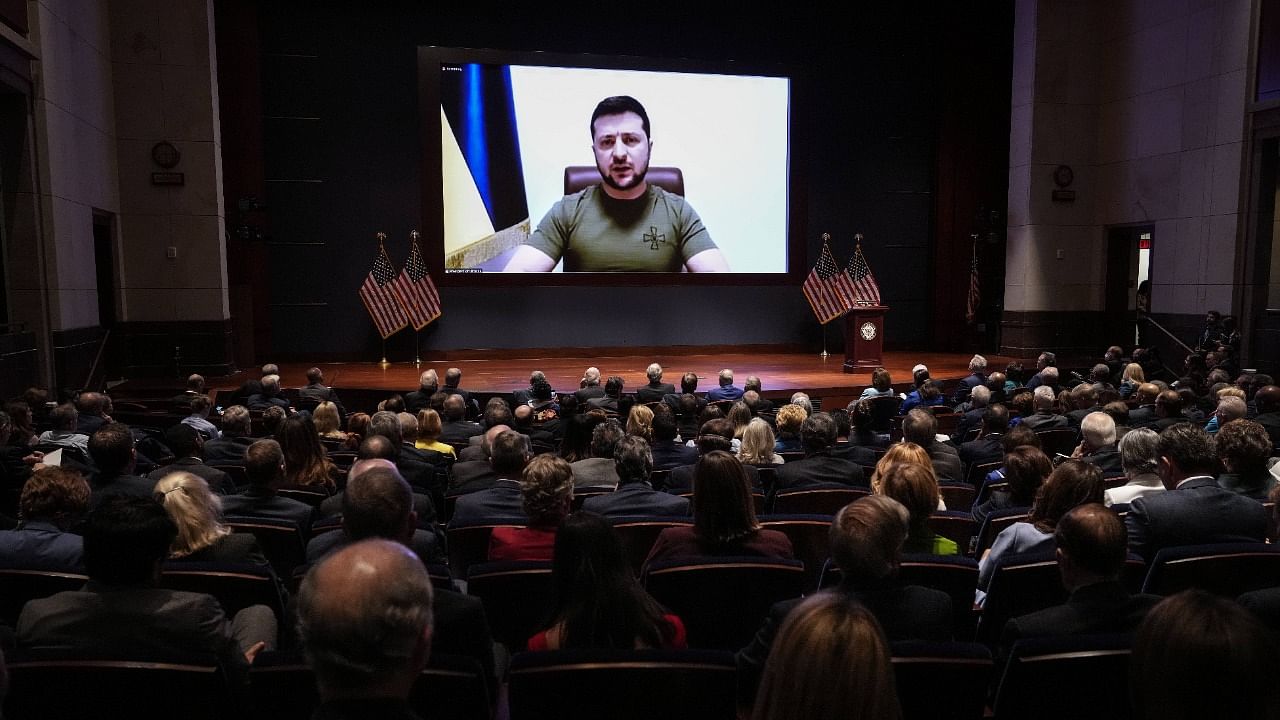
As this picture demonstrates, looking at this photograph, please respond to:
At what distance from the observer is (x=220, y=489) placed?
4.07 meters

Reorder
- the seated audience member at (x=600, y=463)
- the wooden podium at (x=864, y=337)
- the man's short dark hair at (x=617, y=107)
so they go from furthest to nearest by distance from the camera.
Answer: the man's short dark hair at (x=617, y=107) < the wooden podium at (x=864, y=337) < the seated audience member at (x=600, y=463)

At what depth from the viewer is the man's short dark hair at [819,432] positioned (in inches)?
177

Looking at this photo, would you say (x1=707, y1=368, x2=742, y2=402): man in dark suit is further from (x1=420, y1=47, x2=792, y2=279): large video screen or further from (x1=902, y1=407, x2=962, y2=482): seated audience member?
(x1=420, y1=47, x2=792, y2=279): large video screen

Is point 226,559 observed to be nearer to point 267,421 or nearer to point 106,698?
point 106,698

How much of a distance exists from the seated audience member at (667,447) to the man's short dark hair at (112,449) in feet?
8.09

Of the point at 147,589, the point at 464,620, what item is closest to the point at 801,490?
the point at 464,620

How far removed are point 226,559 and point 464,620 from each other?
1.12 m

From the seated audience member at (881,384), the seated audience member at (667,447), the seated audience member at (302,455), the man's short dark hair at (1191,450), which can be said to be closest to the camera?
the man's short dark hair at (1191,450)

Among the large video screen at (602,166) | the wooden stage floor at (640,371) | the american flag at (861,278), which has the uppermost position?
the large video screen at (602,166)

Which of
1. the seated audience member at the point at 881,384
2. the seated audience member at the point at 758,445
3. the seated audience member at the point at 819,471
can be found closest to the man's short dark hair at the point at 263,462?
the seated audience member at the point at 819,471

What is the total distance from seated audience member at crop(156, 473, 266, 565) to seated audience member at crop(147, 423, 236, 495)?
124 cm

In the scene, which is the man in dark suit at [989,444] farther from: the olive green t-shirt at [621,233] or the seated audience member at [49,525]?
the olive green t-shirt at [621,233]

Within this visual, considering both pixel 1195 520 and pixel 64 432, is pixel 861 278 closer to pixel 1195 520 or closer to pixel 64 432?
pixel 1195 520

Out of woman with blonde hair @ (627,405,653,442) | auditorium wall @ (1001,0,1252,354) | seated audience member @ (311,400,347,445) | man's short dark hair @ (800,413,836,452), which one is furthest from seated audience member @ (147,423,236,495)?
auditorium wall @ (1001,0,1252,354)
